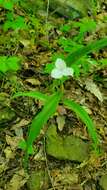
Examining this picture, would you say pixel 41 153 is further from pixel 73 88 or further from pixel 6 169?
pixel 73 88

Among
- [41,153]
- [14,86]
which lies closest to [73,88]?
[14,86]

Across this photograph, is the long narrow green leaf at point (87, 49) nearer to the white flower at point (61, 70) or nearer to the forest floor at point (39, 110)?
the white flower at point (61, 70)

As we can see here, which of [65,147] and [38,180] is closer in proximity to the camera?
[38,180]

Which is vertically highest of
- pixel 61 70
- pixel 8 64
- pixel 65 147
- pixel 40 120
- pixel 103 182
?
pixel 8 64

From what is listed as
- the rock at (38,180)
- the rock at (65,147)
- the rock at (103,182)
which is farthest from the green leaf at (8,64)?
the rock at (103,182)

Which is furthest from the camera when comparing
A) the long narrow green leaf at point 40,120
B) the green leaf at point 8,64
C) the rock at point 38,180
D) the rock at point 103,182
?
the green leaf at point 8,64

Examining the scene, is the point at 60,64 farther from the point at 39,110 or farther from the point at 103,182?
the point at 103,182

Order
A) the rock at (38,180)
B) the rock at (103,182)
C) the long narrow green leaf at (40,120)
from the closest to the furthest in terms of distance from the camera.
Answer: the long narrow green leaf at (40,120) → the rock at (38,180) → the rock at (103,182)

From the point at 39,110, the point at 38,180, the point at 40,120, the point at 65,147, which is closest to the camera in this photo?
the point at 40,120

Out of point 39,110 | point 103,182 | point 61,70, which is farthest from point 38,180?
point 61,70
